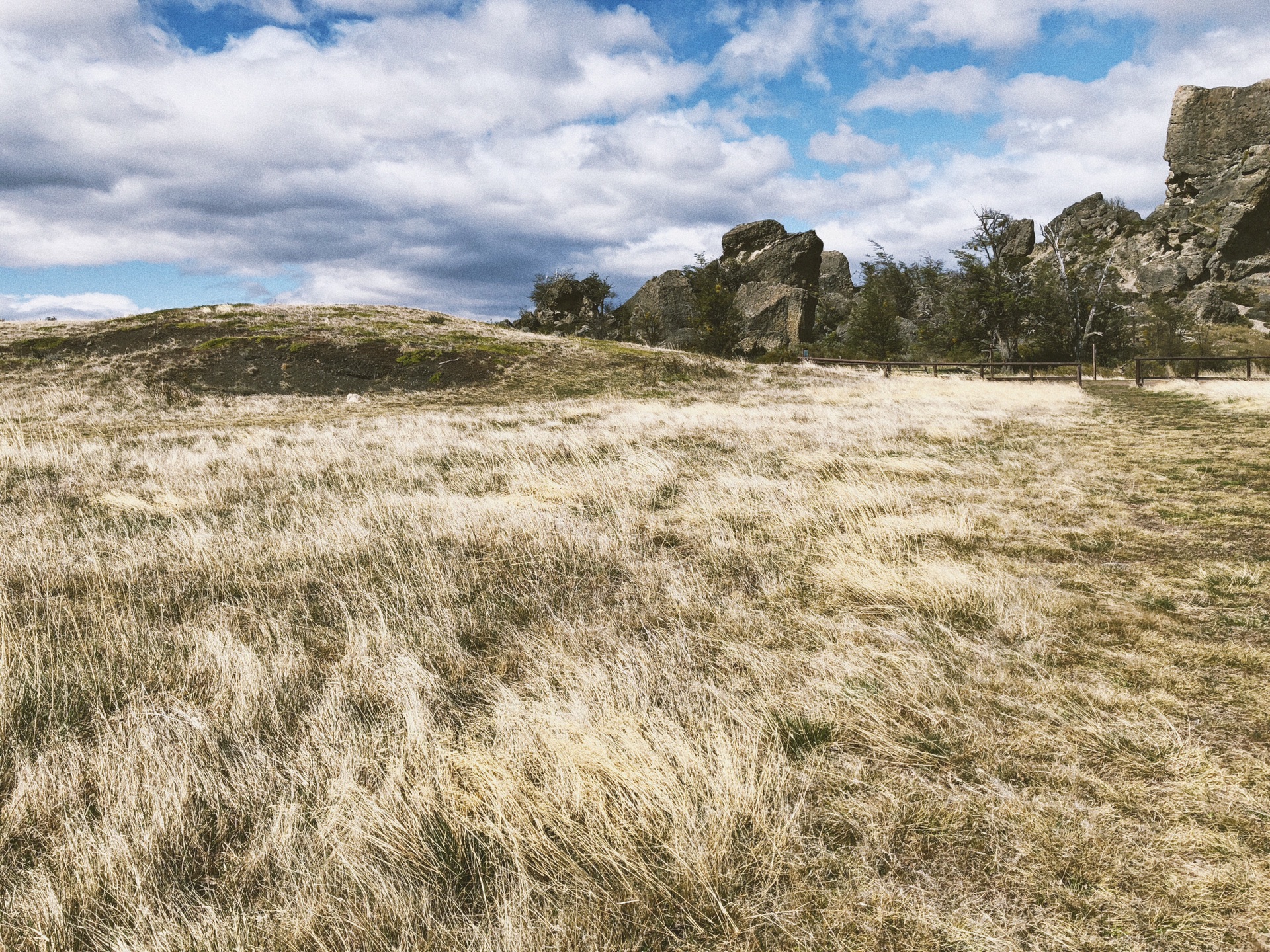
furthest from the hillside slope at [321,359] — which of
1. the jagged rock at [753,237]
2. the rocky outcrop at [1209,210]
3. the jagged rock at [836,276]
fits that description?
the rocky outcrop at [1209,210]

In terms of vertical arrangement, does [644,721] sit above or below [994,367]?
below

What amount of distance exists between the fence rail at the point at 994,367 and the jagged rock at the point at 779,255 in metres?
23.2

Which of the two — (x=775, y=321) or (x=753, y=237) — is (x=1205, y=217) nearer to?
(x=753, y=237)

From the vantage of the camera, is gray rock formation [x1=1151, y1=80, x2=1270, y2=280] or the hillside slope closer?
the hillside slope

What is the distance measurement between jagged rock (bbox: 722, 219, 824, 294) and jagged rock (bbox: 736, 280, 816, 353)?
30.7 feet

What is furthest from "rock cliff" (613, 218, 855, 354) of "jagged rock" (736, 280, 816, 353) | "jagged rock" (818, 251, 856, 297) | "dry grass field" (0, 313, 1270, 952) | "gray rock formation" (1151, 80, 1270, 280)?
"gray rock formation" (1151, 80, 1270, 280)

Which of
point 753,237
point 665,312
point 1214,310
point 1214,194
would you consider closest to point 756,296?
point 665,312

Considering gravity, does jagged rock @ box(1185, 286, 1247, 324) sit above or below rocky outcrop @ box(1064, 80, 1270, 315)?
below

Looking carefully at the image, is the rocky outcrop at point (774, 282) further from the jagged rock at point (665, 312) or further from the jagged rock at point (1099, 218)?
the jagged rock at point (1099, 218)

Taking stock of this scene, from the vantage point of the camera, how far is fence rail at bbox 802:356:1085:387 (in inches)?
1214

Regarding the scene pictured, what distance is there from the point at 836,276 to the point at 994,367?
45.8m

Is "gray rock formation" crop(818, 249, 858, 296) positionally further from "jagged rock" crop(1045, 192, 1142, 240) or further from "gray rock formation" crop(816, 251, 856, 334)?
"jagged rock" crop(1045, 192, 1142, 240)

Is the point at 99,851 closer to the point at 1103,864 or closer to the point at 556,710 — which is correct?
the point at 556,710

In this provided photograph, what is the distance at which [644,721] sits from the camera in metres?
2.73
